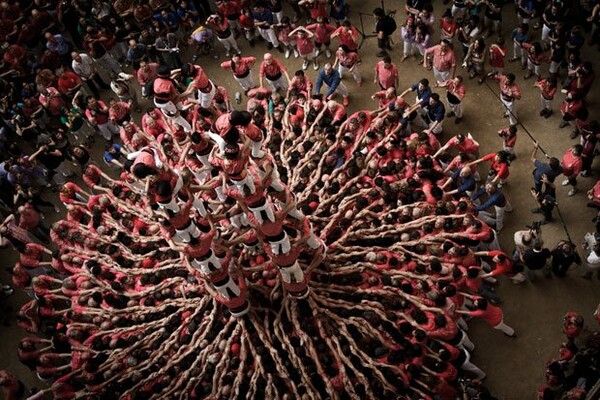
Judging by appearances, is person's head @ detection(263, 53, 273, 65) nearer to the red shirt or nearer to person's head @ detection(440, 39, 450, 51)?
the red shirt

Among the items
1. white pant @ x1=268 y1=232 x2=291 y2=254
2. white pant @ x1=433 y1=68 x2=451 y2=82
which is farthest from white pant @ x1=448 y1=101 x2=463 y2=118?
white pant @ x1=268 y1=232 x2=291 y2=254

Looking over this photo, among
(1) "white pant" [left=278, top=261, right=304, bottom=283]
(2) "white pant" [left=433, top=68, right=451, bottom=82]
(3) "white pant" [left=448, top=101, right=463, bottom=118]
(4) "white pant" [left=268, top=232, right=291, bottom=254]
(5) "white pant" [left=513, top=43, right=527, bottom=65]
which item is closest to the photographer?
(4) "white pant" [left=268, top=232, right=291, bottom=254]

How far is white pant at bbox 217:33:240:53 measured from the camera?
21031mm

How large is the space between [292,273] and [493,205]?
15.5ft

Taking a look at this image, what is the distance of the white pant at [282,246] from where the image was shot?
1373cm

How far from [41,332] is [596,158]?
1325 centimetres

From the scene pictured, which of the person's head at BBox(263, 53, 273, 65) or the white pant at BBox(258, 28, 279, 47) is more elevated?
the person's head at BBox(263, 53, 273, 65)

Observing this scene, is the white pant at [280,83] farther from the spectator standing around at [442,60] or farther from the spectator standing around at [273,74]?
the spectator standing around at [442,60]

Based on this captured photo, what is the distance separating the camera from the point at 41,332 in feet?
54.5

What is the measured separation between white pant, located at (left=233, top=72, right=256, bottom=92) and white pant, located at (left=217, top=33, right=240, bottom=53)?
62.5 inches

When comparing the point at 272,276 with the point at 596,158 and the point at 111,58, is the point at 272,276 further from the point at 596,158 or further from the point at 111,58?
the point at 111,58

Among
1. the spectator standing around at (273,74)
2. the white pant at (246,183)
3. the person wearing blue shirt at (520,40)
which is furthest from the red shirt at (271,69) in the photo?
the white pant at (246,183)

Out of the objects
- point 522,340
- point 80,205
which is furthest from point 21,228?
point 522,340

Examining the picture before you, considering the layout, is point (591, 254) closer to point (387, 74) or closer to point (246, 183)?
point (387, 74)
